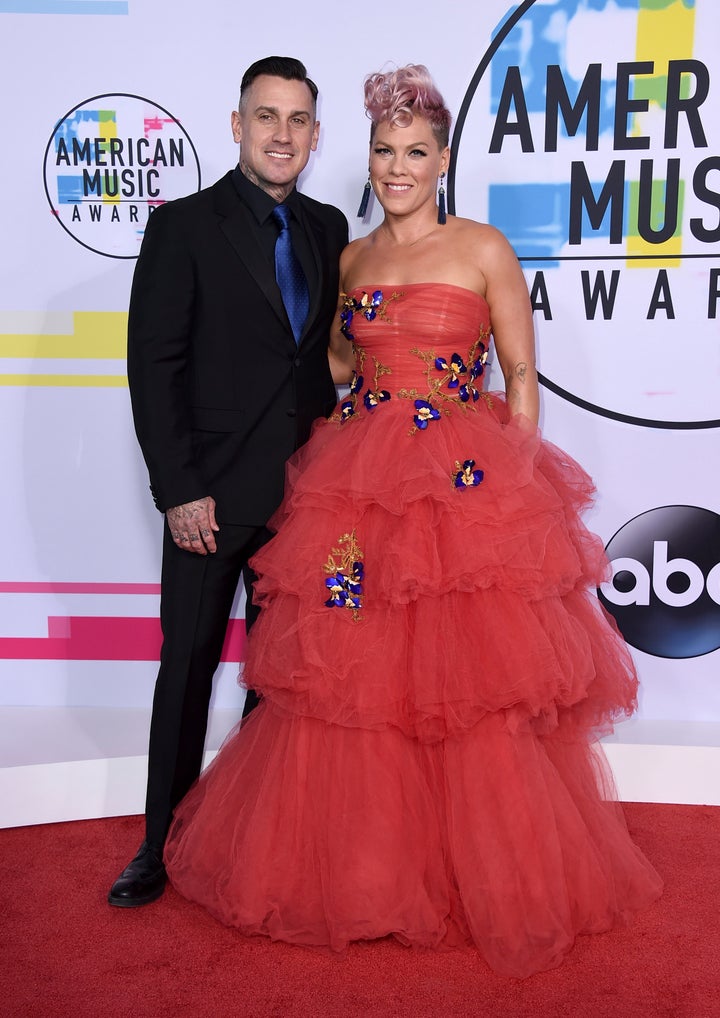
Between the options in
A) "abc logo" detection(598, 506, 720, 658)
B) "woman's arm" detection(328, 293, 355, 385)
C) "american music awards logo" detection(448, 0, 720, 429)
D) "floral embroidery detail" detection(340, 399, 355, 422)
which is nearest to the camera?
"floral embroidery detail" detection(340, 399, 355, 422)

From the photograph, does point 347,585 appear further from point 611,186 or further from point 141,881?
point 611,186

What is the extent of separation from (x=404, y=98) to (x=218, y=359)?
77cm

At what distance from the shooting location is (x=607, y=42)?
10.4 feet

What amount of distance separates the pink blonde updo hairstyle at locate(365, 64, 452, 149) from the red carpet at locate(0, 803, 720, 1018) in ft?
6.38

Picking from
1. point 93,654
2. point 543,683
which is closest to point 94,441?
point 93,654

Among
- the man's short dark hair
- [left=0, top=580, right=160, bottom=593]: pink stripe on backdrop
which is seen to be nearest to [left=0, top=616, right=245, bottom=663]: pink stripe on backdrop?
[left=0, top=580, right=160, bottom=593]: pink stripe on backdrop

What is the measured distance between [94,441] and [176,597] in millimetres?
1111

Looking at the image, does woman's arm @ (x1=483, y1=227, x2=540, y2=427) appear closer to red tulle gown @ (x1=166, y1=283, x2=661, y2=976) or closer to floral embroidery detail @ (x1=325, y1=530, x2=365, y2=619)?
red tulle gown @ (x1=166, y1=283, x2=661, y2=976)

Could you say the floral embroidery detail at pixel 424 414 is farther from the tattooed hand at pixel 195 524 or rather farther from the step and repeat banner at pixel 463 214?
the step and repeat banner at pixel 463 214

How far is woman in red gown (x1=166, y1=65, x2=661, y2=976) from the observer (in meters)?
2.24

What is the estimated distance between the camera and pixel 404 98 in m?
2.42

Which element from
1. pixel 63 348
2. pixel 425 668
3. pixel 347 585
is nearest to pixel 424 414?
pixel 347 585

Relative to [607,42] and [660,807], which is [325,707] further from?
[607,42]

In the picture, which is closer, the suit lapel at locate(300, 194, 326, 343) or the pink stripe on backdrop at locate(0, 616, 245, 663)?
the suit lapel at locate(300, 194, 326, 343)
